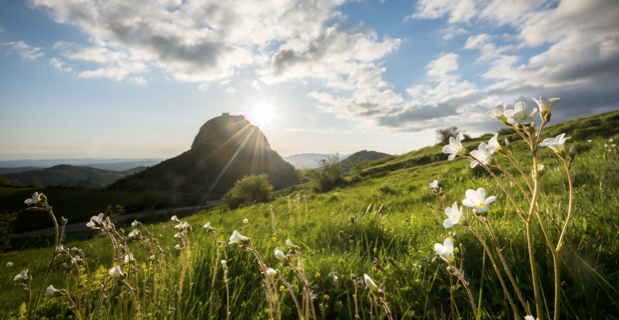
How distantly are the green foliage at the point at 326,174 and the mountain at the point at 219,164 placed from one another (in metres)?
70.6

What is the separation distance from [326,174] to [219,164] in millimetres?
105131

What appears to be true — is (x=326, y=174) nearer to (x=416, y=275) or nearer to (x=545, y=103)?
(x=416, y=275)

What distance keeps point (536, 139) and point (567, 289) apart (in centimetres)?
208

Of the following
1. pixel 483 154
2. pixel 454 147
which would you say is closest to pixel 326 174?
pixel 454 147

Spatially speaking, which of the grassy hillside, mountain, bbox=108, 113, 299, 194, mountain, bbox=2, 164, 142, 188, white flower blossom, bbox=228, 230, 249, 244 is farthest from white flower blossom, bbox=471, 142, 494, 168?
mountain, bbox=2, 164, 142, 188

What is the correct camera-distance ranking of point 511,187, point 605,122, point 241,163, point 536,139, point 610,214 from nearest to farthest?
point 536,139 < point 610,214 < point 511,187 < point 605,122 < point 241,163

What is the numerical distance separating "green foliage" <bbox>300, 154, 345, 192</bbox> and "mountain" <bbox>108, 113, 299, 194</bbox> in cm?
7057

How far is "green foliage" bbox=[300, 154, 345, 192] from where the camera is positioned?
26.8 metres

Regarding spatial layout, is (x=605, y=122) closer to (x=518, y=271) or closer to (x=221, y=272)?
(x=518, y=271)

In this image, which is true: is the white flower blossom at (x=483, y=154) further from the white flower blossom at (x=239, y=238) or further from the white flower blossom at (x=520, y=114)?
the white flower blossom at (x=239, y=238)

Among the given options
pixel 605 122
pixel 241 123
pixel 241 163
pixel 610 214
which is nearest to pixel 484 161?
pixel 610 214

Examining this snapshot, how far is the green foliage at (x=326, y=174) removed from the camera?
1057 inches

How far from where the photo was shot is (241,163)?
129 meters

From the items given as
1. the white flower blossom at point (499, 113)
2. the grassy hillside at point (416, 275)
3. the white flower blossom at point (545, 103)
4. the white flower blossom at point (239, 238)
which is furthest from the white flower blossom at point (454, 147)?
the white flower blossom at point (239, 238)
